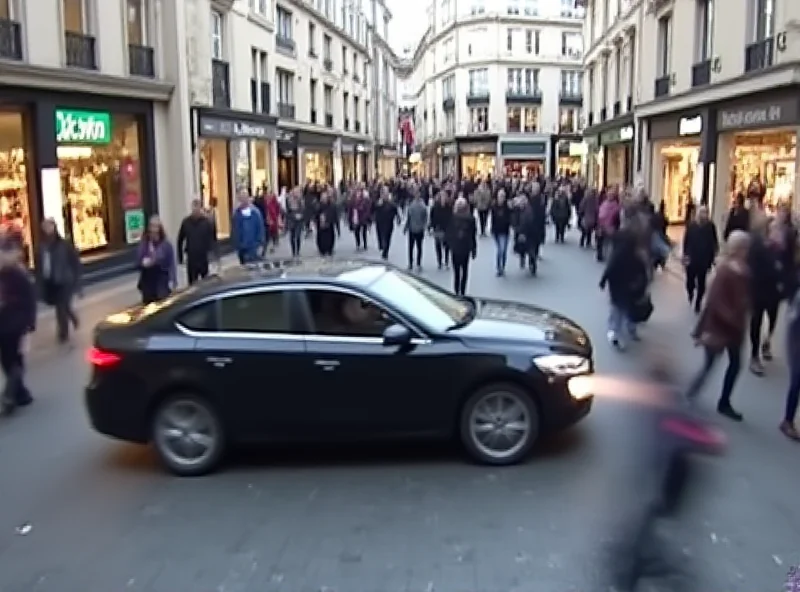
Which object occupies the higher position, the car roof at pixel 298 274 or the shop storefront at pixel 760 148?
the shop storefront at pixel 760 148

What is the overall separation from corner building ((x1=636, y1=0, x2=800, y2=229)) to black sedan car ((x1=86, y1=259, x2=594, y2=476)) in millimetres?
11838

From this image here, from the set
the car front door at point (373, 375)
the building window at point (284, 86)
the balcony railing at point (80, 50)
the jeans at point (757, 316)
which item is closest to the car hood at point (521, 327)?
the car front door at point (373, 375)

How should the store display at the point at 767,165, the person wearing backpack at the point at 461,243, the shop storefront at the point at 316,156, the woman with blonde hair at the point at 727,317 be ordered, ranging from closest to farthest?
the woman with blonde hair at the point at 727,317, the person wearing backpack at the point at 461,243, the store display at the point at 767,165, the shop storefront at the point at 316,156

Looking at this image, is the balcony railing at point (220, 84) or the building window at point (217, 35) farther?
the building window at point (217, 35)

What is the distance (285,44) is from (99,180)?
16999 millimetres

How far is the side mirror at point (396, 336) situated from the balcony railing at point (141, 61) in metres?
15.2

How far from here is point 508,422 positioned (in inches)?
260

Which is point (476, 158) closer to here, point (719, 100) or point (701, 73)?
point (701, 73)

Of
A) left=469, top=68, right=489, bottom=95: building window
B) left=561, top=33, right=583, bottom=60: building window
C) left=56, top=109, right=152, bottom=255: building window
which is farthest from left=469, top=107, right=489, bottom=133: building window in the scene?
left=56, top=109, right=152, bottom=255: building window

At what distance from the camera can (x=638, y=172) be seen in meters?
28.5

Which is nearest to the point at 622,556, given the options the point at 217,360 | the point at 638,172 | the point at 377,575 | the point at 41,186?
the point at 377,575

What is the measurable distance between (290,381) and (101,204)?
1377cm

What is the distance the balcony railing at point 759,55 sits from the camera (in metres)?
17.2

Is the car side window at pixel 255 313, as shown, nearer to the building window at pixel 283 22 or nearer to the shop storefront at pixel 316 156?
the building window at pixel 283 22
